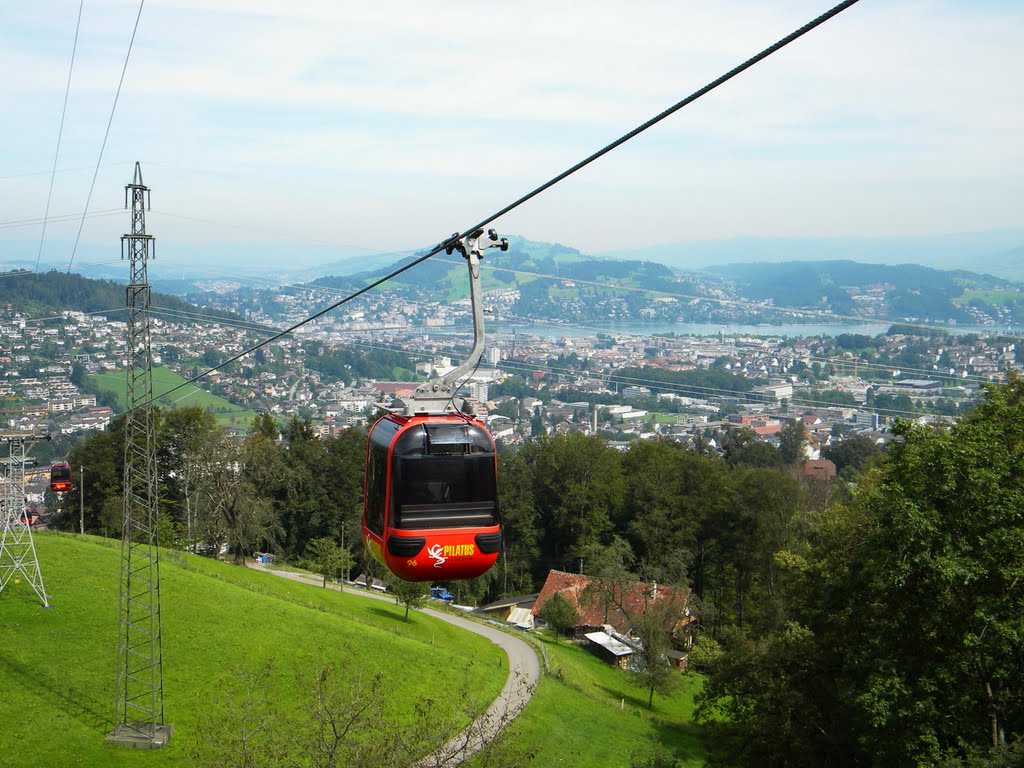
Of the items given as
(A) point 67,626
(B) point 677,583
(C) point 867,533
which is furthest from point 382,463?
(B) point 677,583

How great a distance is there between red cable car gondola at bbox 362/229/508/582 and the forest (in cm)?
920

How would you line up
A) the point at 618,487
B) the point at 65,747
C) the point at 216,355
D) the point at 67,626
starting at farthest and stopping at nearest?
the point at 216,355
the point at 618,487
the point at 67,626
the point at 65,747

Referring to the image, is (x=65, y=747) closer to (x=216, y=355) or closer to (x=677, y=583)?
(x=677, y=583)

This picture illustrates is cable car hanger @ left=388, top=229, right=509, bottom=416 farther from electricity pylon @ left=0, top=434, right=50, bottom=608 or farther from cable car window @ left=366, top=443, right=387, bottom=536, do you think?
electricity pylon @ left=0, top=434, right=50, bottom=608

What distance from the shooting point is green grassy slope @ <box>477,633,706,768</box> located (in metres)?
24.7

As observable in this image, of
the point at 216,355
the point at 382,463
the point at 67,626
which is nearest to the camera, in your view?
the point at 382,463

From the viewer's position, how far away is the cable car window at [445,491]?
895cm

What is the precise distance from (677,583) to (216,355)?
58.0 metres

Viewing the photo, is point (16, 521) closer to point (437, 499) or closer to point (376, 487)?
point (376, 487)

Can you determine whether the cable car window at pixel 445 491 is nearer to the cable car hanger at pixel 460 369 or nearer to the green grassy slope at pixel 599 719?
the cable car hanger at pixel 460 369

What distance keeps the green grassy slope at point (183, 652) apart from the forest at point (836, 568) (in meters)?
7.81

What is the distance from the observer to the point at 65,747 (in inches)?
685

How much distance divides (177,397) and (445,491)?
255ft

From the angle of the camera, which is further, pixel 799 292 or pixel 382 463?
pixel 799 292
